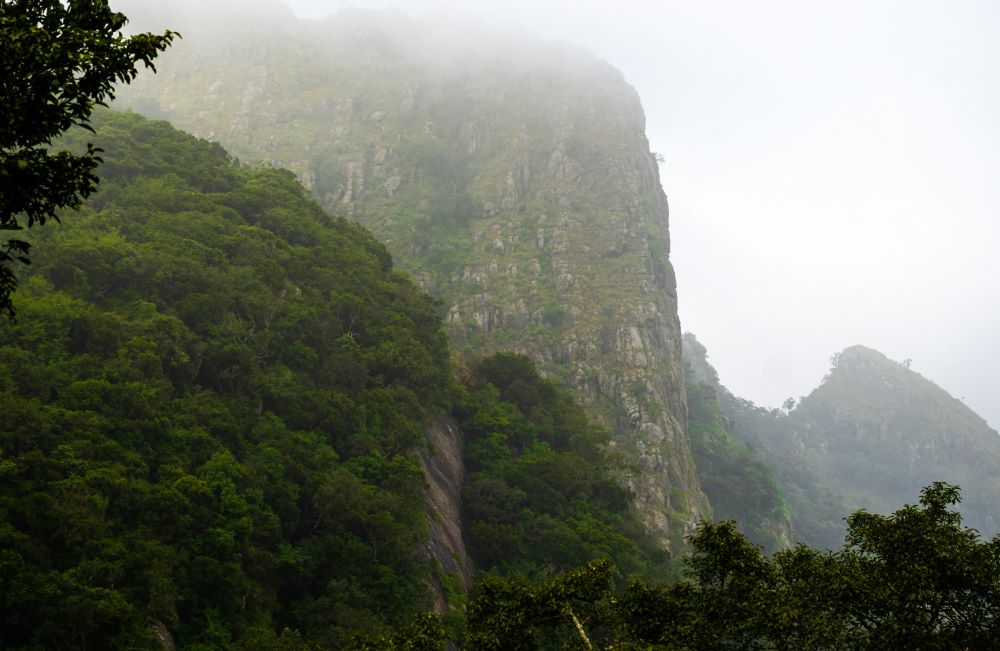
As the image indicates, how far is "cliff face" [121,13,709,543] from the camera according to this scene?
87625mm

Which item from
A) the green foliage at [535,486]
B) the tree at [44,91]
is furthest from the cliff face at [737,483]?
the tree at [44,91]

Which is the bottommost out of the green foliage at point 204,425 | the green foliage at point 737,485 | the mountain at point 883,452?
the green foliage at point 204,425

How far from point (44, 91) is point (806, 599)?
2165 centimetres

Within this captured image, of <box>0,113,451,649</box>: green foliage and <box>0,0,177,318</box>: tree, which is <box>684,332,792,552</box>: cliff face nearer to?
<box>0,113,451,649</box>: green foliage

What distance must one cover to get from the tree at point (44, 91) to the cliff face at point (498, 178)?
65.2 meters

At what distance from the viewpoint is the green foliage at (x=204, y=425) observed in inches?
1075

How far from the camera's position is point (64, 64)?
1313cm

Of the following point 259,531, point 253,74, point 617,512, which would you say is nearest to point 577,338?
point 617,512

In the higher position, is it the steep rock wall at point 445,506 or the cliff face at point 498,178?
the cliff face at point 498,178

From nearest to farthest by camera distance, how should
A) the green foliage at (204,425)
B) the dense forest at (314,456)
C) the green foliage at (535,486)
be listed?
the dense forest at (314,456)
the green foliage at (204,425)
the green foliage at (535,486)

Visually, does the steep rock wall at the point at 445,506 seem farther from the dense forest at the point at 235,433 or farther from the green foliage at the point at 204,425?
the green foliage at the point at 204,425

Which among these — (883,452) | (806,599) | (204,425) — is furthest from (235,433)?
(883,452)

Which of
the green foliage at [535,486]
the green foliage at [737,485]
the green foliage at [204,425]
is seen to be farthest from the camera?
the green foliage at [737,485]

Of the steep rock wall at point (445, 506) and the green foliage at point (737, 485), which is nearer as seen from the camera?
the steep rock wall at point (445, 506)
